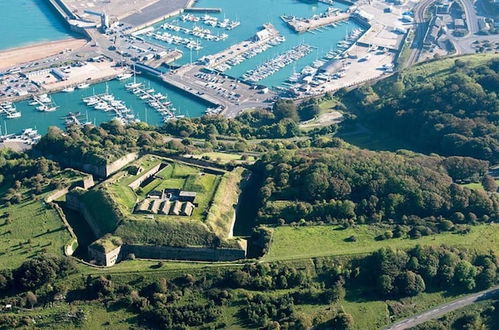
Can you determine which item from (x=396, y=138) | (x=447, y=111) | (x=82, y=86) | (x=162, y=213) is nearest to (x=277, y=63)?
(x=82, y=86)

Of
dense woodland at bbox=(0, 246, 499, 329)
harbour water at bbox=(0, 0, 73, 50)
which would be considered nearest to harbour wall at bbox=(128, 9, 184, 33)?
harbour water at bbox=(0, 0, 73, 50)

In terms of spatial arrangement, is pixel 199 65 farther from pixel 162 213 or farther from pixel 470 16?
pixel 162 213

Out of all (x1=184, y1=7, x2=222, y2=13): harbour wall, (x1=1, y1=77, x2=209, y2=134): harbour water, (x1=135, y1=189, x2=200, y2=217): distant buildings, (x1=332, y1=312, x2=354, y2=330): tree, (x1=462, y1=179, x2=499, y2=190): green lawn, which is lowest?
(x1=1, y1=77, x2=209, y2=134): harbour water

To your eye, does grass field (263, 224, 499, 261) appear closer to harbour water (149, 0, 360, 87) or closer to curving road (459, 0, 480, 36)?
harbour water (149, 0, 360, 87)

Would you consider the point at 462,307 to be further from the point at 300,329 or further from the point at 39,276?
the point at 39,276

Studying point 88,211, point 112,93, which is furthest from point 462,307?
point 112,93
